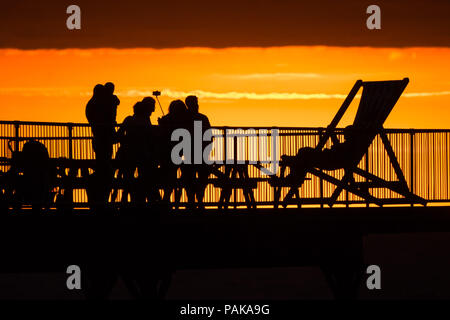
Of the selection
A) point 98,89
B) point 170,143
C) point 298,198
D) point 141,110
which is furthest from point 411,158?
point 98,89

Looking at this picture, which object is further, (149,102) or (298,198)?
(298,198)

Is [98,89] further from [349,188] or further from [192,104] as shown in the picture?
[349,188]

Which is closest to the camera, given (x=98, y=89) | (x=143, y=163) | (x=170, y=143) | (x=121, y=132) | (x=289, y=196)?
(x=143, y=163)

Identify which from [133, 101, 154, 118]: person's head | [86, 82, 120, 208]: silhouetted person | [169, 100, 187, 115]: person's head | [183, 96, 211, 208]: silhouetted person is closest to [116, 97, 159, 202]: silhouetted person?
[86, 82, 120, 208]: silhouetted person

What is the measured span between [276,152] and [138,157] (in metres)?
3.44

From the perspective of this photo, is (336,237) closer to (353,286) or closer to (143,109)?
(353,286)

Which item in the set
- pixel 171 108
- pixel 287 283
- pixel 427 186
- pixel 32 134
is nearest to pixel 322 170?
pixel 427 186

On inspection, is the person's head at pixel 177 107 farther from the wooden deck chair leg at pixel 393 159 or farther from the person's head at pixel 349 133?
the wooden deck chair leg at pixel 393 159

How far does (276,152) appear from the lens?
71.3 feet

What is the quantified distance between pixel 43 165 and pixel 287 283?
2549 centimetres

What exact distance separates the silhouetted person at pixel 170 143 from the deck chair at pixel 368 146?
2.49 metres

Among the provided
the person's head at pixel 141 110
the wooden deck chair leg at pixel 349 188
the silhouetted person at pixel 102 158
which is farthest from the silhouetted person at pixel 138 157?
the wooden deck chair leg at pixel 349 188

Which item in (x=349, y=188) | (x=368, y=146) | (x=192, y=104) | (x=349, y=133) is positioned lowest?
(x=349, y=188)
